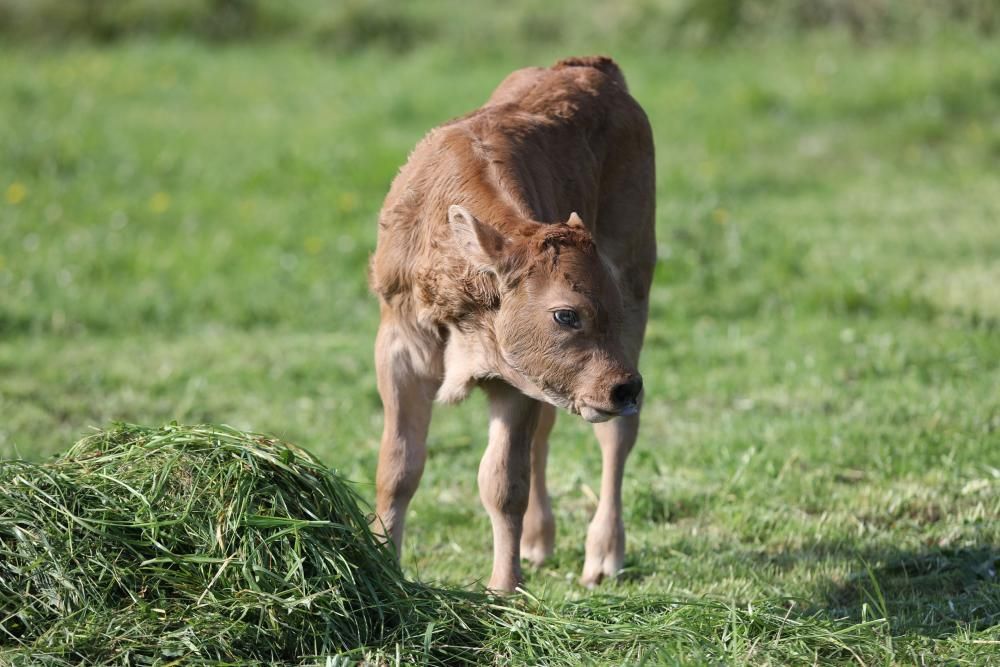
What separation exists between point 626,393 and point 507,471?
0.79 m

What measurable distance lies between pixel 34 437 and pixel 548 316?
3.95 m

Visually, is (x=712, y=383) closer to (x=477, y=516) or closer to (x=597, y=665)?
(x=477, y=516)

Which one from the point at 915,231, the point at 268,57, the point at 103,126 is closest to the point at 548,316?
the point at 915,231

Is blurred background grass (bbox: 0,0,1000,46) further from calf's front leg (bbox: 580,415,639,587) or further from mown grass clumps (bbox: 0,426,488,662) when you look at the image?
mown grass clumps (bbox: 0,426,488,662)

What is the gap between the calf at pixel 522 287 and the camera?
4676mm

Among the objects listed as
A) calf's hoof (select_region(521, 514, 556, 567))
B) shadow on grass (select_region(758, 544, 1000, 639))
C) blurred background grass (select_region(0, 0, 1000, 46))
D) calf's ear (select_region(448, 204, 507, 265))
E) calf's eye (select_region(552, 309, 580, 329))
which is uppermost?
blurred background grass (select_region(0, 0, 1000, 46))

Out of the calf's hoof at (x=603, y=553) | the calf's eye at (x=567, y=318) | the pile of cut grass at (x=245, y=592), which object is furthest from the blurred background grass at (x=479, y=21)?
the pile of cut grass at (x=245, y=592)

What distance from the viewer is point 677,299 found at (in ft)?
32.9

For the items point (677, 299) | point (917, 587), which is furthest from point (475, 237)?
point (677, 299)

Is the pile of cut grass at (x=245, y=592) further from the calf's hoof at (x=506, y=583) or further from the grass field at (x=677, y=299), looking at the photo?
the calf's hoof at (x=506, y=583)

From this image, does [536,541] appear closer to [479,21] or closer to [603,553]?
[603,553]

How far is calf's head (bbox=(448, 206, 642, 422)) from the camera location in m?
4.62

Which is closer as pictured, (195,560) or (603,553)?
(195,560)

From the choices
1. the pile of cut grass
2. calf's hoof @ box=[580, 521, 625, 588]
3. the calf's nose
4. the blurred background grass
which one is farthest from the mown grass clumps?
the blurred background grass
